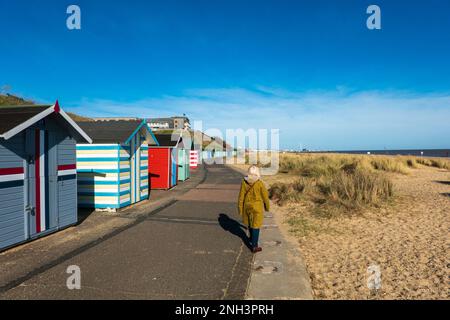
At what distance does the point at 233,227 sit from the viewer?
24.0 ft

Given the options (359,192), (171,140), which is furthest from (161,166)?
(359,192)

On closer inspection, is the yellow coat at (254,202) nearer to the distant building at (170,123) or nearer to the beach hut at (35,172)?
the beach hut at (35,172)

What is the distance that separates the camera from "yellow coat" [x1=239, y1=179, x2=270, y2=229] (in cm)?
523

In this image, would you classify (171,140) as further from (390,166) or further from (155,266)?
(390,166)

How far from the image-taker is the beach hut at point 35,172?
5.20 m

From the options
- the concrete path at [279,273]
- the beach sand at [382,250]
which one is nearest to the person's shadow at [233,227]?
the concrete path at [279,273]

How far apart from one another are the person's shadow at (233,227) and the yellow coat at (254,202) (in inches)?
31.0

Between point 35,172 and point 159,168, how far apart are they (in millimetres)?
9104

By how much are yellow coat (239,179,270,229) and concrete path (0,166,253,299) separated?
0.66 meters

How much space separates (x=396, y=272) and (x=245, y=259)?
7.96ft

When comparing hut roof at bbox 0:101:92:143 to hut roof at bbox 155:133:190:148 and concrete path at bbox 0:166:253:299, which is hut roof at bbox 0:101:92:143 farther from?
hut roof at bbox 155:133:190:148

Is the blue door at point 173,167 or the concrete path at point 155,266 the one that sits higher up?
the blue door at point 173,167

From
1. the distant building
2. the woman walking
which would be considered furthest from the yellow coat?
the distant building
